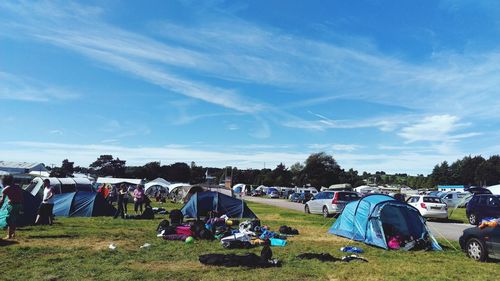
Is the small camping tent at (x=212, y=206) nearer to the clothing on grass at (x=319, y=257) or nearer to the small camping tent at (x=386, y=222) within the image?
the small camping tent at (x=386, y=222)

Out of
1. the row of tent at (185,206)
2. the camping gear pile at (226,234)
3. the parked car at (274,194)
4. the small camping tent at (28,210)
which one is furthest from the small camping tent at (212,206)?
the parked car at (274,194)

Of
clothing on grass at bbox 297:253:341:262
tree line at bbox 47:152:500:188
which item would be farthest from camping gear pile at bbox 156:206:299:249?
tree line at bbox 47:152:500:188

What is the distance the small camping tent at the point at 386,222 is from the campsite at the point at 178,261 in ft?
1.56

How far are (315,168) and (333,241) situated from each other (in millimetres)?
91548

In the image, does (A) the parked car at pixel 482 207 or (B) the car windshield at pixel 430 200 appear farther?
(B) the car windshield at pixel 430 200

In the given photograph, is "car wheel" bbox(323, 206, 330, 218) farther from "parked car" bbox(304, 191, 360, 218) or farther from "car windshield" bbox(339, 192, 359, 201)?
"car windshield" bbox(339, 192, 359, 201)

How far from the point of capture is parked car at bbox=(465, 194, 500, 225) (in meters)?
22.0

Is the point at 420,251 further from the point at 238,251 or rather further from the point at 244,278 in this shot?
the point at 244,278

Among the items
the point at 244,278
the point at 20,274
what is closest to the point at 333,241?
the point at 244,278

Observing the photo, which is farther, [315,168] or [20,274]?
[315,168]

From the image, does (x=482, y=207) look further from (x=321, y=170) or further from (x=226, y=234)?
(x=321, y=170)

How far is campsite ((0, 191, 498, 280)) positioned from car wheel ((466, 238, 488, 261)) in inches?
9.5

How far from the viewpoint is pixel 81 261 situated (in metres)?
9.68

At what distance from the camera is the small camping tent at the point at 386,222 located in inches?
529
